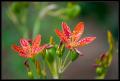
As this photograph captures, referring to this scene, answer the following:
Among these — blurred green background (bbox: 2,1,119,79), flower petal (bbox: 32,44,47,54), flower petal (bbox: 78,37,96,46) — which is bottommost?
blurred green background (bbox: 2,1,119,79)

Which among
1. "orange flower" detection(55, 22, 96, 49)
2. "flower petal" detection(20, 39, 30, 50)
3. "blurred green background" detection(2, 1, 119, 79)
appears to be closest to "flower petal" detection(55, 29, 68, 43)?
"orange flower" detection(55, 22, 96, 49)

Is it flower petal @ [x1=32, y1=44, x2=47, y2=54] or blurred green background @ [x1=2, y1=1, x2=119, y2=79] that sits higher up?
flower petal @ [x1=32, y1=44, x2=47, y2=54]

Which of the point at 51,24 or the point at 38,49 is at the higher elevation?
the point at 38,49

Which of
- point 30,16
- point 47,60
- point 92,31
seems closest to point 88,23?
point 92,31

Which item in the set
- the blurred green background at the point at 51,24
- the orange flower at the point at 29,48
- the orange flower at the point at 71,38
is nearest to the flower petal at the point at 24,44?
the orange flower at the point at 29,48

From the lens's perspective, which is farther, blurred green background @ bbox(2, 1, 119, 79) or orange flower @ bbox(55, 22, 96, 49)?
blurred green background @ bbox(2, 1, 119, 79)

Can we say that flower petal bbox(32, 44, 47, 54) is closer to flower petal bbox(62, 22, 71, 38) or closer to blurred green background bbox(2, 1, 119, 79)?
flower petal bbox(62, 22, 71, 38)

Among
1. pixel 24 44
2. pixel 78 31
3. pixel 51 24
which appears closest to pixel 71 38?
pixel 78 31

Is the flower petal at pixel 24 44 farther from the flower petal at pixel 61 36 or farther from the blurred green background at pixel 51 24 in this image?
the blurred green background at pixel 51 24

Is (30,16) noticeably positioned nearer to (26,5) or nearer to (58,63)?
(26,5)

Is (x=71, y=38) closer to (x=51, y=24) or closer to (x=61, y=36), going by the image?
(x=61, y=36)

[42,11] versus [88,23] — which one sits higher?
[42,11]
